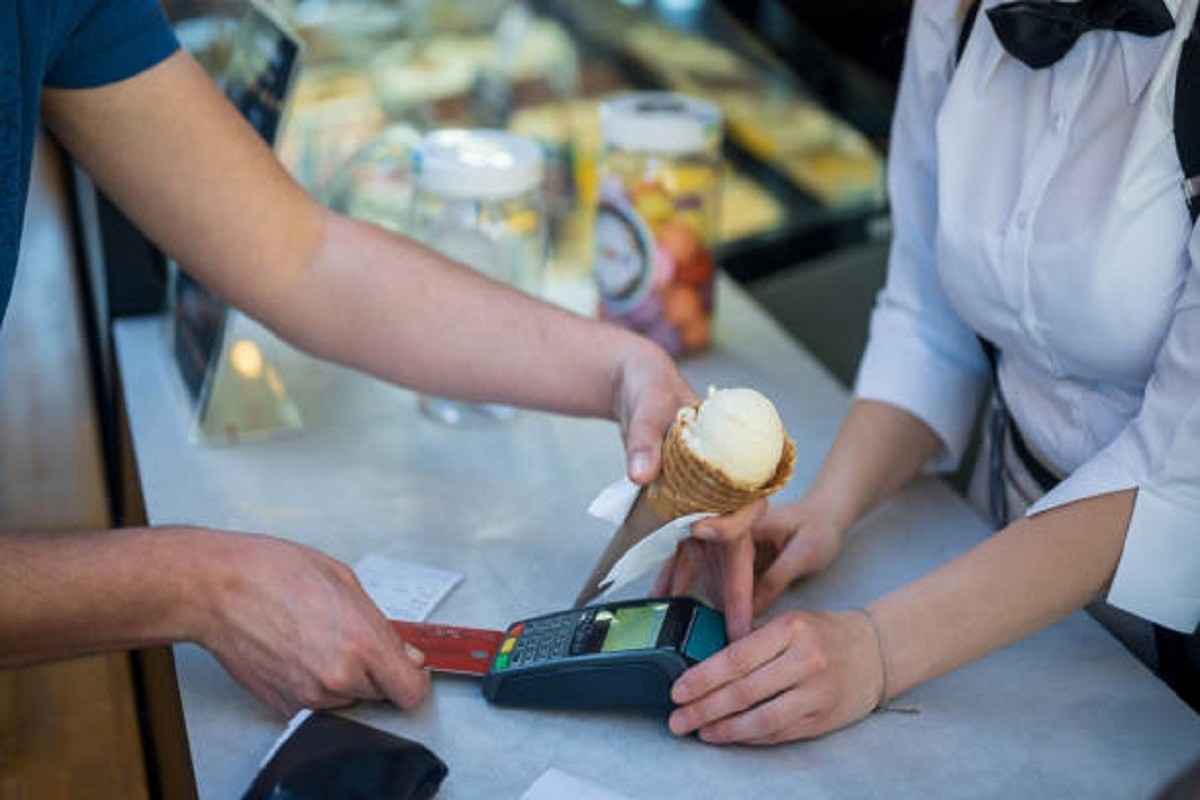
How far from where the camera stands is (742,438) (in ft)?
3.42

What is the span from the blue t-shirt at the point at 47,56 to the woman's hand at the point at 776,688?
0.68 m

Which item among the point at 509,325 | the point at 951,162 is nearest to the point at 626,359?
the point at 509,325

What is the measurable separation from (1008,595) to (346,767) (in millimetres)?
571

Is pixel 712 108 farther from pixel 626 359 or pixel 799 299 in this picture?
pixel 799 299

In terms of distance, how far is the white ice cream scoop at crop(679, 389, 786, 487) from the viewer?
1.04 metres

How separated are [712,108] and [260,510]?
0.81 metres

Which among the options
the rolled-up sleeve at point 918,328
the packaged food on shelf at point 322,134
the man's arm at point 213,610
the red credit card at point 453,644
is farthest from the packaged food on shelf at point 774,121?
the man's arm at point 213,610

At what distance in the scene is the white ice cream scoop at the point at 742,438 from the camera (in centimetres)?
104

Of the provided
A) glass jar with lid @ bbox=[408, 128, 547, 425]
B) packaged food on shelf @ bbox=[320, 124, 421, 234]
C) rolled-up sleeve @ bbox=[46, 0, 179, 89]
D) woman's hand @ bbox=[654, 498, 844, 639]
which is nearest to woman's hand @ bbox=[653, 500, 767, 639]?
woman's hand @ bbox=[654, 498, 844, 639]

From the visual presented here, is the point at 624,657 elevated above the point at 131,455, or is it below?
above

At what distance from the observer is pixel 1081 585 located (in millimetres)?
1162

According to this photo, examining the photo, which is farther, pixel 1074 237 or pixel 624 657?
pixel 1074 237

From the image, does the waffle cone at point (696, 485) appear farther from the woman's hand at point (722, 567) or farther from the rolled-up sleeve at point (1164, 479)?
the rolled-up sleeve at point (1164, 479)

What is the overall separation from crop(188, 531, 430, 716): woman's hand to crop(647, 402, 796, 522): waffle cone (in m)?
0.25
